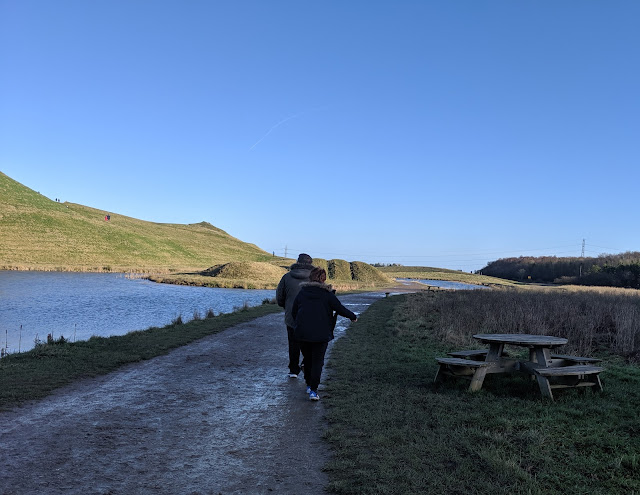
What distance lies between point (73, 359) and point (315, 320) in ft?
20.1

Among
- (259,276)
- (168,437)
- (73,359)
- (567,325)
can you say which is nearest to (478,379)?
(168,437)

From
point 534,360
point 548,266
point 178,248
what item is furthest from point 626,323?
point 548,266

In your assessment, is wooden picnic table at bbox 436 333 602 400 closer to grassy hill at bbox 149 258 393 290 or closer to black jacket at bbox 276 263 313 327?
black jacket at bbox 276 263 313 327

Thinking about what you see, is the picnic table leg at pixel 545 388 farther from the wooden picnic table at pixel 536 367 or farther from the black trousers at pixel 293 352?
the black trousers at pixel 293 352

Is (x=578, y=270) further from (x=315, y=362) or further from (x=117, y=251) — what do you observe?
(x=315, y=362)

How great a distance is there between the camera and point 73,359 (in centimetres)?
1021

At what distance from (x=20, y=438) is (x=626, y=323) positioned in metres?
14.7

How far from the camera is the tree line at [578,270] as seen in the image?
78750 millimetres

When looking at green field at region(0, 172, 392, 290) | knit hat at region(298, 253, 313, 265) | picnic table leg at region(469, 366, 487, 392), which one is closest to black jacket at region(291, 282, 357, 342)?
knit hat at region(298, 253, 313, 265)

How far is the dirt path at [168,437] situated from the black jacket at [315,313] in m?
1.07

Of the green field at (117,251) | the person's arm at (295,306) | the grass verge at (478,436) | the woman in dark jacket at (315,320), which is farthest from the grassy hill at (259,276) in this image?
the woman in dark jacket at (315,320)

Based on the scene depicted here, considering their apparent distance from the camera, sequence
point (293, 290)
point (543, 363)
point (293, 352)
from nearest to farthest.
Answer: point (543, 363) → point (293, 290) → point (293, 352)

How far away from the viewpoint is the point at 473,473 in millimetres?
4445

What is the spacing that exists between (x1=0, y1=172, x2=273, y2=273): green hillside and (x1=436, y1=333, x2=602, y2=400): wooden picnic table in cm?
6658
